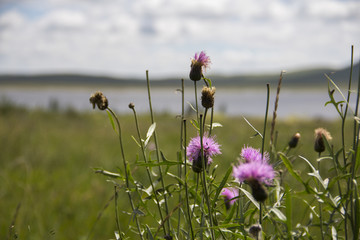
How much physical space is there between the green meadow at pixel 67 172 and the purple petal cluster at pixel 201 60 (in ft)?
0.80

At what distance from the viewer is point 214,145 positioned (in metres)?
0.75

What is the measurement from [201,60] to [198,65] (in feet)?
0.08

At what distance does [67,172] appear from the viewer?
3902 millimetres

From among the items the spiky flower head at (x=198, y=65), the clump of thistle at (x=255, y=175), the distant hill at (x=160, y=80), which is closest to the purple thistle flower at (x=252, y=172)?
the clump of thistle at (x=255, y=175)

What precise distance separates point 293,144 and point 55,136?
18.5ft

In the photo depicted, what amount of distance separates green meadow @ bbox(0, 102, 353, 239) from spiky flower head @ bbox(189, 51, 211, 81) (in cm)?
21

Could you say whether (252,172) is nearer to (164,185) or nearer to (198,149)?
(198,149)

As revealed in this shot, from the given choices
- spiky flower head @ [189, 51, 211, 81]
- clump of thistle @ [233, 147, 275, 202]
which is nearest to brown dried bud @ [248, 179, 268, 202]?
clump of thistle @ [233, 147, 275, 202]

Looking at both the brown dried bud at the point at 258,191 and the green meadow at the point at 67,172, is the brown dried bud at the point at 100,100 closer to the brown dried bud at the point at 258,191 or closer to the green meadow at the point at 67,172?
the green meadow at the point at 67,172

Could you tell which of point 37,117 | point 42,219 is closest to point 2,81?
point 37,117

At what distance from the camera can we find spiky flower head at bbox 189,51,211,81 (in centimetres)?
81

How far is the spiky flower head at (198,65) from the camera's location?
0.81 meters

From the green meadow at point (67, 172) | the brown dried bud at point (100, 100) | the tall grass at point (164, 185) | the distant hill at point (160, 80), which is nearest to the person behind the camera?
the tall grass at point (164, 185)

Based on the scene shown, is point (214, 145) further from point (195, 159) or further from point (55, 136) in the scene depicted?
point (55, 136)
